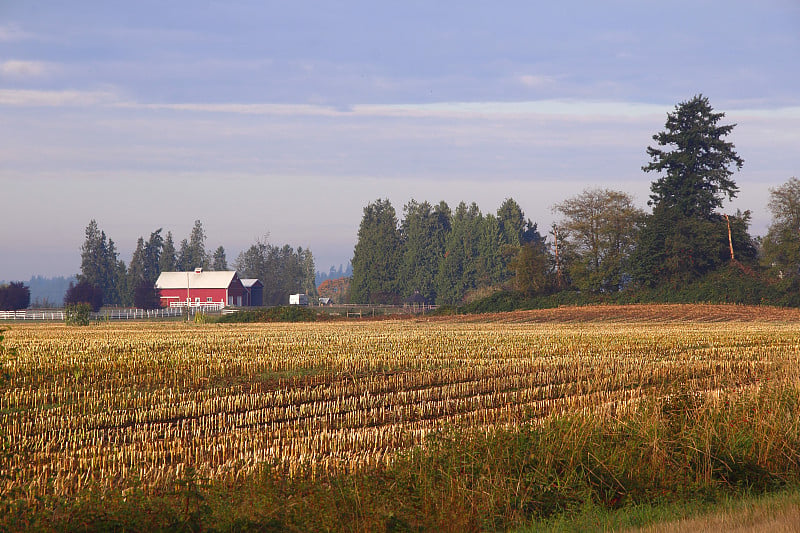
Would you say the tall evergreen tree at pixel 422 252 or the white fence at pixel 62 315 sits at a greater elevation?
the tall evergreen tree at pixel 422 252

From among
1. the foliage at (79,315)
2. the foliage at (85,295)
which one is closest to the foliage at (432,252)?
the foliage at (85,295)

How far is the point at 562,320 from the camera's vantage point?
60.8m


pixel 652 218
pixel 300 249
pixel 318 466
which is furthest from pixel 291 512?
pixel 300 249

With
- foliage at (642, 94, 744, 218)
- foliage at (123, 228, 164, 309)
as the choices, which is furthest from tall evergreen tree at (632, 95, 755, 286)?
foliage at (123, 228, 164, 309)

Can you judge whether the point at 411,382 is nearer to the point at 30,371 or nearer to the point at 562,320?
the point at 30,371

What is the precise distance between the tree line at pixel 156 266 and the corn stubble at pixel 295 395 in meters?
88.7

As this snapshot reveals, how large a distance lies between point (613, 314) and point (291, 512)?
56.5m

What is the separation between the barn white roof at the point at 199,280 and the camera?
12019cm

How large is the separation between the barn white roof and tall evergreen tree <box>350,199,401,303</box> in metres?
19.3

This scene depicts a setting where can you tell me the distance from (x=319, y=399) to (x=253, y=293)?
115 metres

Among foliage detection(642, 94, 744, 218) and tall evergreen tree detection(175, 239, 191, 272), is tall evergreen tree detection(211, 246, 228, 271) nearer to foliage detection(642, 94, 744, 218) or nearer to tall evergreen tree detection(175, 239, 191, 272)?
tall evergreen tree detection(175, 239, 191, 272)

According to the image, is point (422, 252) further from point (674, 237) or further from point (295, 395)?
point (295, 395)

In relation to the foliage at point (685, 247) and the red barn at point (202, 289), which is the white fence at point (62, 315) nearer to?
the red barn at point (202, 289)

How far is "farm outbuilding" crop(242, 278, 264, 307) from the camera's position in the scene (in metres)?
128
